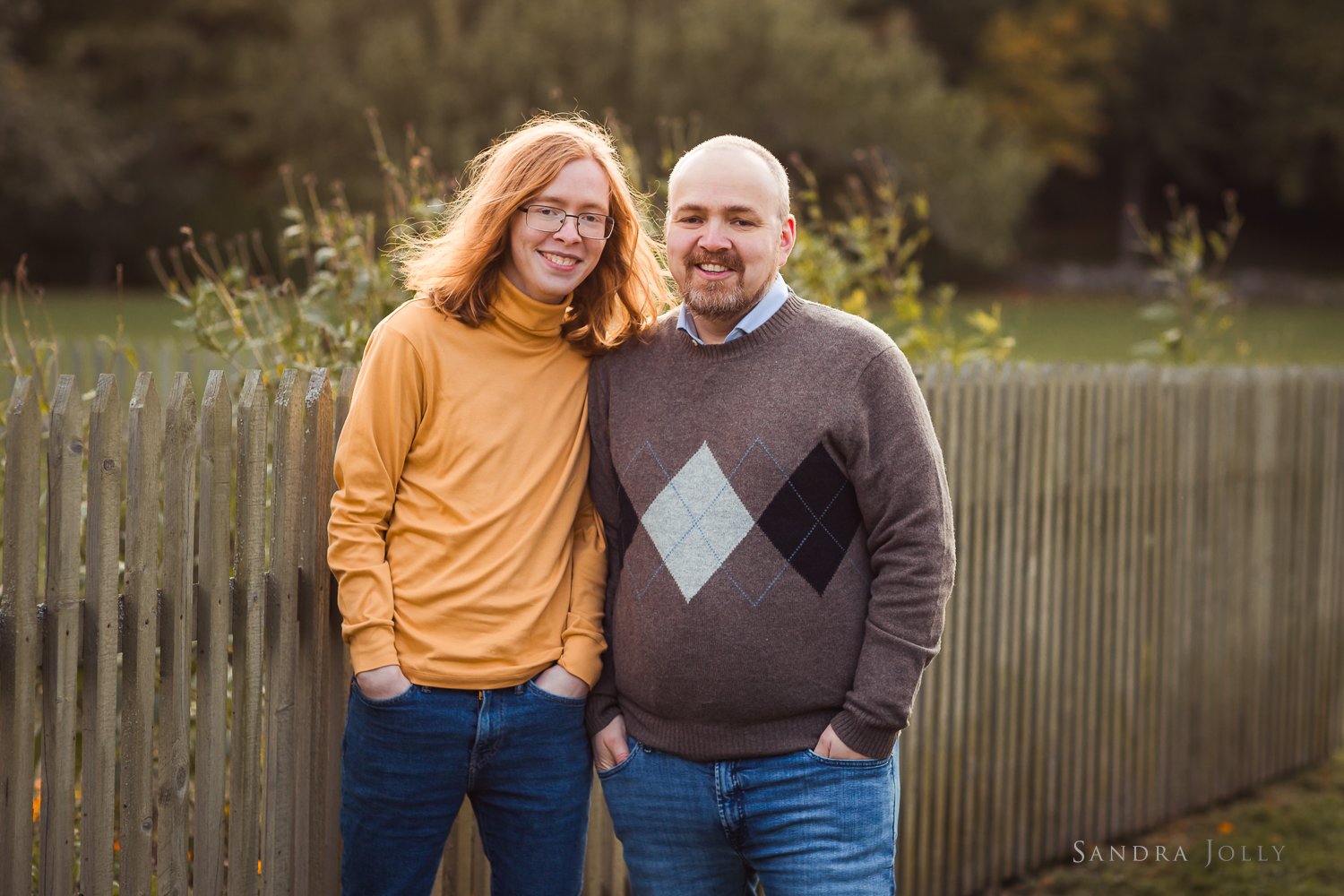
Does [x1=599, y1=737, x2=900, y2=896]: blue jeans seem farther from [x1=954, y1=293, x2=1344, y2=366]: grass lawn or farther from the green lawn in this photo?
[x1=954, y1=293, x2=1344, y2=366]: grass lawn

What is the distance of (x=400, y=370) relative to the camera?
2.51m

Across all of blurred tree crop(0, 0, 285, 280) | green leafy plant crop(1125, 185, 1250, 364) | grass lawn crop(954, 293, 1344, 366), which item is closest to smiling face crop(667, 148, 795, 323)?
green leafy plant crop(1125, 185, 1250, 364)

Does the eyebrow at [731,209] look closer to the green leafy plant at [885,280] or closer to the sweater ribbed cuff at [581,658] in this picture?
the sweater ribbed cuff at [581,658]

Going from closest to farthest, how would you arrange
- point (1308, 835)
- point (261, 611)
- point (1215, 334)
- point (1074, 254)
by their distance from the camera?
point (261, 611)
point (1308, 835)
point (1215, 334)
point (1074, 254)

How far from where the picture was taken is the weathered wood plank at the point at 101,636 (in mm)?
2551

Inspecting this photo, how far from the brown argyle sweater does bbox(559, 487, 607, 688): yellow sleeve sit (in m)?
0.10

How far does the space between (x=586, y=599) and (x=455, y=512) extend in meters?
0.34

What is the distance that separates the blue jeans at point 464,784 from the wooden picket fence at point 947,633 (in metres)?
0.39

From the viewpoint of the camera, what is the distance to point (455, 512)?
2525 mm

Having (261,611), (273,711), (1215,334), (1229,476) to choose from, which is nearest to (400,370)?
(261,611)

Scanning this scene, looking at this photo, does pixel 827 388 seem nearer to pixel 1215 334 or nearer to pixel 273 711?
pixel 273 711

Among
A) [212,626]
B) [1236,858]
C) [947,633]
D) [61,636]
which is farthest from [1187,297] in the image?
[61,636]

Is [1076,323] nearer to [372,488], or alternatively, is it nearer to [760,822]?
[760,822]

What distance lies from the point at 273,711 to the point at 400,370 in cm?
89
